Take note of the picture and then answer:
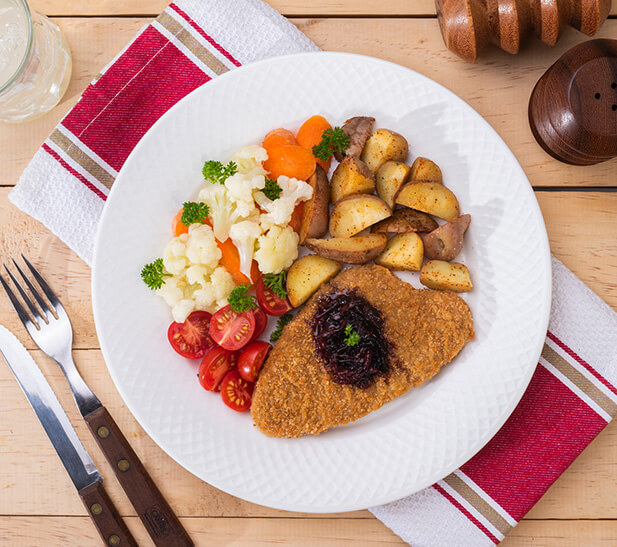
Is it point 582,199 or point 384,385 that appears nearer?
point 384,385

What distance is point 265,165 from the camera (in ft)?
7.39

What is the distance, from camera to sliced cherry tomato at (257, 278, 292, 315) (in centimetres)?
224

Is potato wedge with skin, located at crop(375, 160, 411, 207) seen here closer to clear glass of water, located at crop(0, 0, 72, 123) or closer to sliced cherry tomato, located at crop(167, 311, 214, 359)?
sliced cherry tomato, located at crop(167, 311, 214, 359)

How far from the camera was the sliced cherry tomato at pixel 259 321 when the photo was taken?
2.24 m

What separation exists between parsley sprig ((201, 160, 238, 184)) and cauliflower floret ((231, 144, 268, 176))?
4 cm

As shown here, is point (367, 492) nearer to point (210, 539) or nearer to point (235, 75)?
point (210, 539)

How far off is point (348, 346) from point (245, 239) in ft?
2.04

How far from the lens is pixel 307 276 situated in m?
2.25

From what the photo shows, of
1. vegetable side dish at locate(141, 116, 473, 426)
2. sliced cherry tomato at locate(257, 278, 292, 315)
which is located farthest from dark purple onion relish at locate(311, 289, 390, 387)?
sliced cherry tomato at locate(257, 278, 292, 315)

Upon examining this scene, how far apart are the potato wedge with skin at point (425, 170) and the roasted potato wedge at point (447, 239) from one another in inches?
8.4

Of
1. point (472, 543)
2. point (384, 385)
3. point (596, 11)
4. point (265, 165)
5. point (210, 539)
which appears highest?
point (596, 11)

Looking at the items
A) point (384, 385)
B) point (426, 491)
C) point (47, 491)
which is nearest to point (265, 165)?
point (384, 385)

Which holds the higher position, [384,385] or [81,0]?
[81,0]

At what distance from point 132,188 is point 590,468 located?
2445 millimetres
